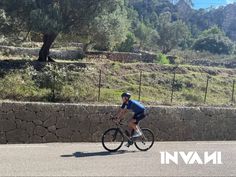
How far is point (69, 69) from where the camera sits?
27.8 m

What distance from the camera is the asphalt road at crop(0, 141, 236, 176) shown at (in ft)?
31.1

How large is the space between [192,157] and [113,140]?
2.23m

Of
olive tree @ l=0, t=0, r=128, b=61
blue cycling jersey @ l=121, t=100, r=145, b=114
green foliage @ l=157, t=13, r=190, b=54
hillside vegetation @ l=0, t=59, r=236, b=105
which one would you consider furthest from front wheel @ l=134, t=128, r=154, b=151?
green foliage @ l=157, t=13, r=190, b=54

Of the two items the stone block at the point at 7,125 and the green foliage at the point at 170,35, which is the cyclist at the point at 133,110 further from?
A: the green foliage at the point at 170,35

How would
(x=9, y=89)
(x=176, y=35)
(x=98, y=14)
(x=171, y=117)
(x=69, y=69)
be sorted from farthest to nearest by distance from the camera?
1. (x=176, y=35)
2. (x=98, y=14)
3. (x=69, y=69)
4. (x=9, y=89)
5. (x=171, y=117)

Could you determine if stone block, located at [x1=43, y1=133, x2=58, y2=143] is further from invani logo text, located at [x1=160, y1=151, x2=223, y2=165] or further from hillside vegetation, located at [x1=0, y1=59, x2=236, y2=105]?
hillside vegetation, located at [x1=0, y1=59, x2=236, y2=105]

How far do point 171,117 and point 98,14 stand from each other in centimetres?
1491

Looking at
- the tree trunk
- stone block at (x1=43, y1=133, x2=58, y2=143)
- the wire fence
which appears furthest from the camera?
the tree trunk

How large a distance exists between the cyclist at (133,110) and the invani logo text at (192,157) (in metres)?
1.14

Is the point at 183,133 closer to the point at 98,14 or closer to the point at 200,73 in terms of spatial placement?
the point at 98,14

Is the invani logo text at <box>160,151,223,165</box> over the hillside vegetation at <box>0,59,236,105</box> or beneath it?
beneath

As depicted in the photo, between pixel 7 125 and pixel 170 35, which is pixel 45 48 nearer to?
pixel 7 125

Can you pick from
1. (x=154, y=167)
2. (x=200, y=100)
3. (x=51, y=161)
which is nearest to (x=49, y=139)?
(x=51, y=161)

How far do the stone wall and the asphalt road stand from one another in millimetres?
783
